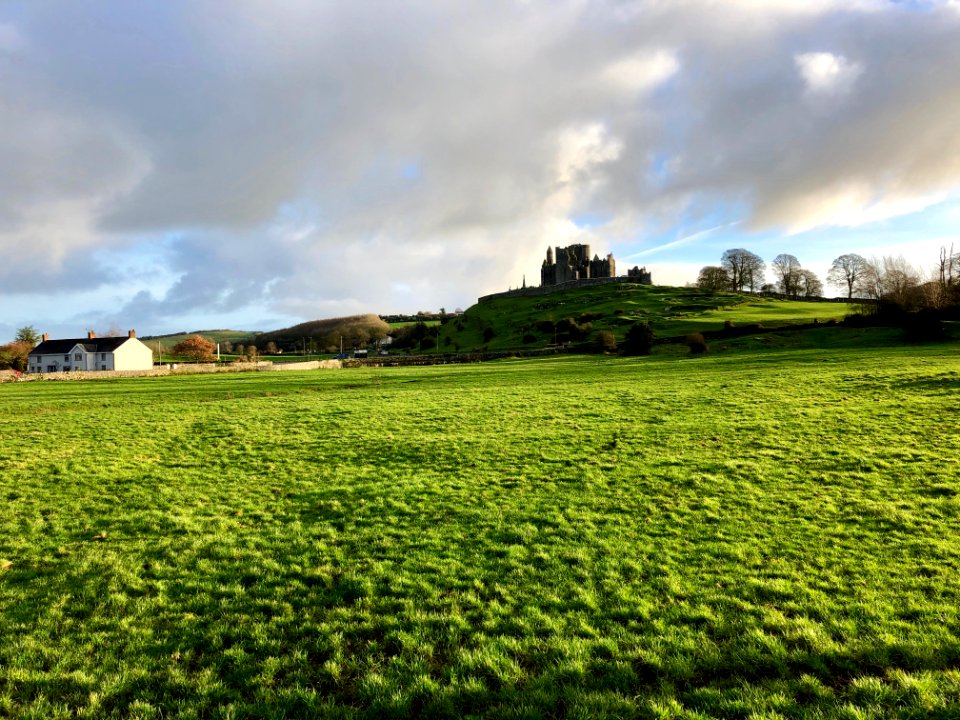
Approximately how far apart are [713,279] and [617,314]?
5883 centimetres

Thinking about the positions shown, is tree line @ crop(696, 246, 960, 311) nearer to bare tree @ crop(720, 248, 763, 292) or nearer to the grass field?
bare tree @ crop(720, 248, 763, 292)

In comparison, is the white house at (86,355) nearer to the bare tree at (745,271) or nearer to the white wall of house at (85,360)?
the white wall of house at (85,360)

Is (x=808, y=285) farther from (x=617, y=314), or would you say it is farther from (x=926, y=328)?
(x=926, y=328)

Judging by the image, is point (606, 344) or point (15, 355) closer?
point (606, 344)

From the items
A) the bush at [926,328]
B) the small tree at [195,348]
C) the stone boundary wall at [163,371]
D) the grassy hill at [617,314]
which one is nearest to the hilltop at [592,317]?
the grassy hill at [617,314]

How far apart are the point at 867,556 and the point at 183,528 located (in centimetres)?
1410

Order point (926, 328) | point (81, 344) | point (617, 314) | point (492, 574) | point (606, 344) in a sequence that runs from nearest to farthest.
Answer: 1. point (492, 574)
2. point (926, 328)
3. point (606, 344)
4. point (81, 344)
5. point (617, 314)

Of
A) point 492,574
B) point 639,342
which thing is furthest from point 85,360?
point 492,574

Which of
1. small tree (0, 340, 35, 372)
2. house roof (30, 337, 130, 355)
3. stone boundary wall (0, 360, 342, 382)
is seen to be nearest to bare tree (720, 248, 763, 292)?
stone boundary wall (0, 360, 342, 382)

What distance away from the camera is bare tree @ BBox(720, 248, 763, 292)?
160500mm

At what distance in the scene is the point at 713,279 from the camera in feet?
527

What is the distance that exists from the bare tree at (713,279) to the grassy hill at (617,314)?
8984 millimetres

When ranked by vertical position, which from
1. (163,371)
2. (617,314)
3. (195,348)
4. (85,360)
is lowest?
(163,371)

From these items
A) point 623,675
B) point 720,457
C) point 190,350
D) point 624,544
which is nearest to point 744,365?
point 720,457
